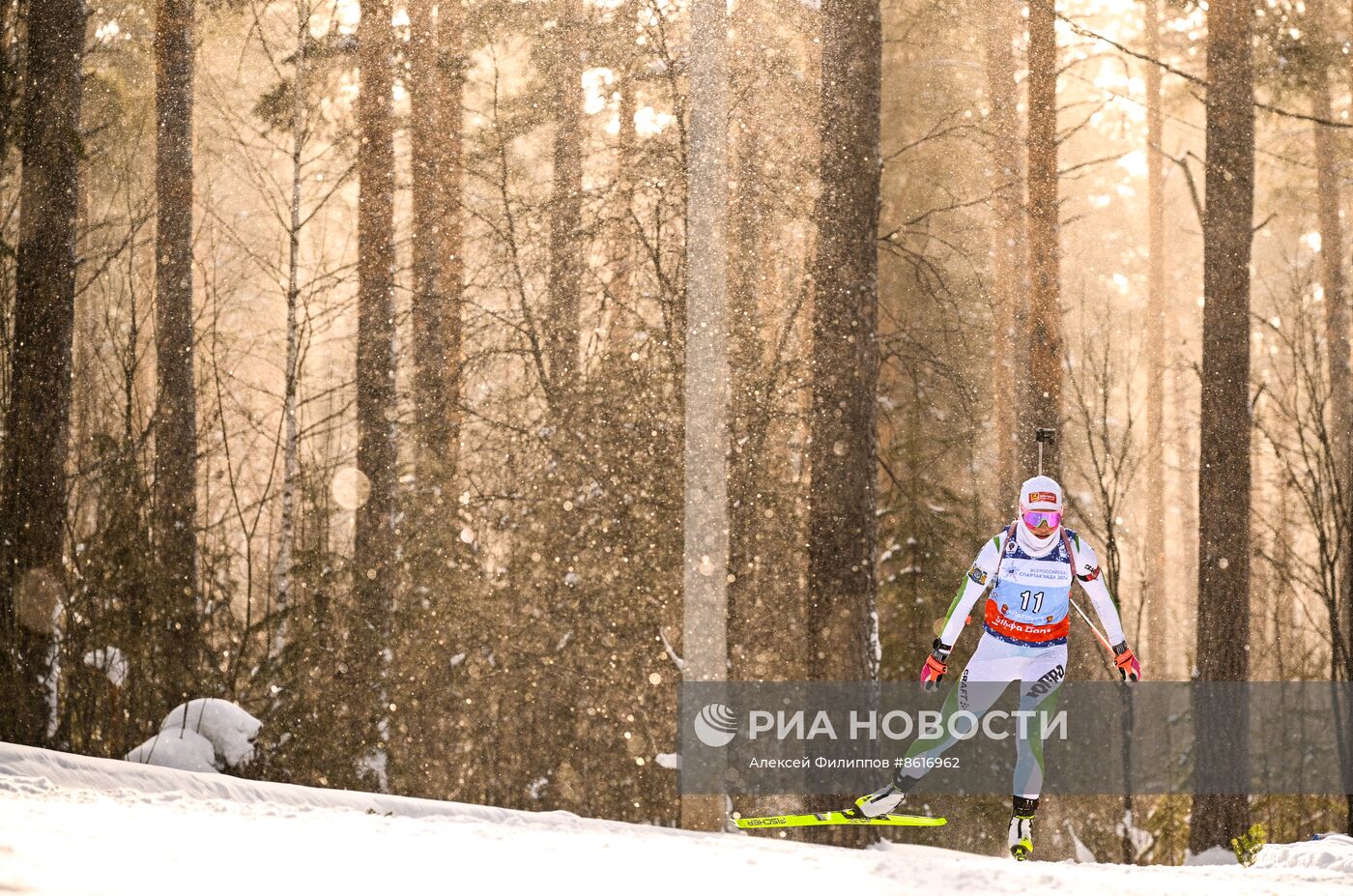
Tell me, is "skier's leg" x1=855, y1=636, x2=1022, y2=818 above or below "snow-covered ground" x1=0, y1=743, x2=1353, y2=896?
above

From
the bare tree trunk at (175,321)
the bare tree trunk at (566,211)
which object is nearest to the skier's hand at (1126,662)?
the bare tree trunk at (566,211)

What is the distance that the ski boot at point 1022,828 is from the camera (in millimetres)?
5391

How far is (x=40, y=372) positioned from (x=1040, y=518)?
8.66 meters

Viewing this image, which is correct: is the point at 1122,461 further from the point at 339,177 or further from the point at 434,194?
the point at 339,177

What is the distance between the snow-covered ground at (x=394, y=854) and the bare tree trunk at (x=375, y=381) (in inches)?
106

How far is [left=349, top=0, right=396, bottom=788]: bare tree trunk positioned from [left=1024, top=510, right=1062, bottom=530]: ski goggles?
5602mm

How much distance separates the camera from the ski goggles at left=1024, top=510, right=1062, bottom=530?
547 cm

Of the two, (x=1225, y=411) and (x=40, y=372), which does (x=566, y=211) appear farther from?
(x=1225, y=411)

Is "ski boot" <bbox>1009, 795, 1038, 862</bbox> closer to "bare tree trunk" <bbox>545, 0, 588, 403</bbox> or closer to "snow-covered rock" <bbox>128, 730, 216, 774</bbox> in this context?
"bare tree trunk" <bbox>545, 0, 588, 403</bbox>

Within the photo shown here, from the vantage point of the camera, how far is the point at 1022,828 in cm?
543

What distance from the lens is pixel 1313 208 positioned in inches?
382

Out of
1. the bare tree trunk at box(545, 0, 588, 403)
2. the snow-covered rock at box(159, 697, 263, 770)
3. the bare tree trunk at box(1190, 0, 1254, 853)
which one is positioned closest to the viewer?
the bare tree trunk at box(1190, 0, 1254, 853)

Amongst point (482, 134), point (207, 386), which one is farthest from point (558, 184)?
point (207, 386)

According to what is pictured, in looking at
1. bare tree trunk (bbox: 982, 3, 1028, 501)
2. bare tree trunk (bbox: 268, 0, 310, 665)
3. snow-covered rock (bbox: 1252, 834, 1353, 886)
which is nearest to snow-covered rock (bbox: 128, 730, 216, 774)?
bare tree trunk (bbox: 268, 0, 310, 665)
